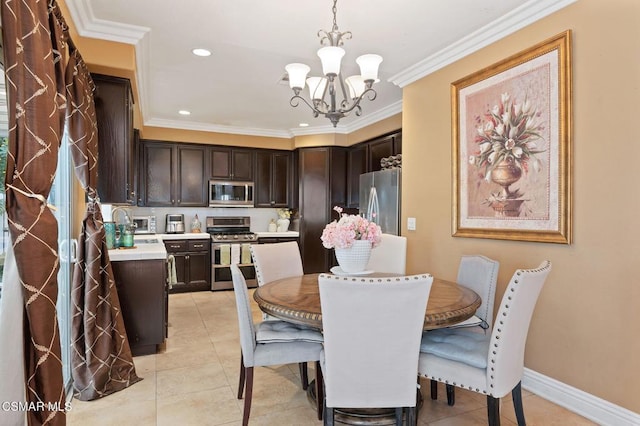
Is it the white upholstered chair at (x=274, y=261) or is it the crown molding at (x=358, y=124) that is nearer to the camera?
the white upholstered chair at (x=274, y=261)

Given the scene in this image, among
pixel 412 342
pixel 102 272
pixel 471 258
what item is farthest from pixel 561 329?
pixel 102 272

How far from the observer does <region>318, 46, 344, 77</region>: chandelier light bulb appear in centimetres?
220

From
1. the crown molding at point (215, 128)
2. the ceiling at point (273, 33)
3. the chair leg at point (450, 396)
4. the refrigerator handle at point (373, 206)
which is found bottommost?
the chair leg at point (450, 396)

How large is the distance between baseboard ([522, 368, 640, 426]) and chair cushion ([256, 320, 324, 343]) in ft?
4.99

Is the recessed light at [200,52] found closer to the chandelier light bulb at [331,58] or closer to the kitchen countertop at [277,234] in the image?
the chandelier light bulb at [331,58]

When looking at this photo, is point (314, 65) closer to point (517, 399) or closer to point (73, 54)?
point (73, 54)

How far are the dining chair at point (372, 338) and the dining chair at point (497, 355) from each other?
291mm

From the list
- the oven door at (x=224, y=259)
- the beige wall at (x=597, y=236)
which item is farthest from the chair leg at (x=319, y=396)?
the oven door at (x=224, y=259)

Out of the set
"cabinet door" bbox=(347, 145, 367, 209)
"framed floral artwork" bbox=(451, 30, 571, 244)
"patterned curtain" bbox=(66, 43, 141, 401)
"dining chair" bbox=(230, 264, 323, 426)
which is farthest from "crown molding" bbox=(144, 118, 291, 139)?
"dining chair" bbox=(230, 264, 323, 426)

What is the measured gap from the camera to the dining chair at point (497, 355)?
5.57 ft

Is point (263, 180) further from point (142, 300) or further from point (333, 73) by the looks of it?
point (333, 73)

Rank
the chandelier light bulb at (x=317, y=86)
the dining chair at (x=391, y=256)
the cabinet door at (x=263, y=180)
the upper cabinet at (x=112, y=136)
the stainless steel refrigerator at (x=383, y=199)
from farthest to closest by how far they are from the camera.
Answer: the cabinet door at (x=263, y=180), the stainless steel refrigerator at (x=383, y=199), the dining chair at (x=391, y=256), the upper cabinet at (x=112, y=136), the chandelier light bulb at (x=317, y=86)

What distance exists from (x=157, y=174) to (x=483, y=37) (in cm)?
465

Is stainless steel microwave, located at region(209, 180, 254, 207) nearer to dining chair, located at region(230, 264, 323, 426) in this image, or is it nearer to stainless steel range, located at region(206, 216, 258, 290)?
stainless steel range, located at region(206, 216, 258, 290)
